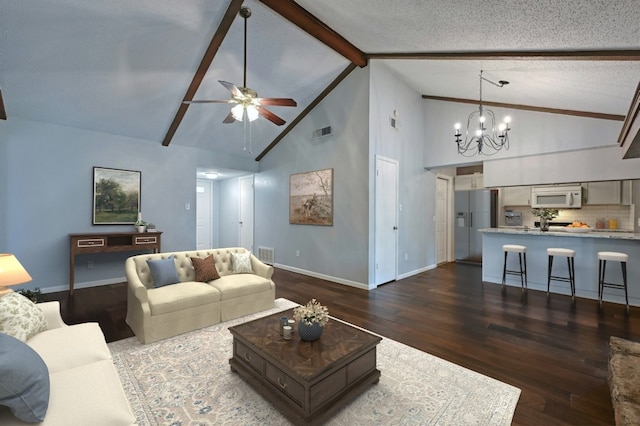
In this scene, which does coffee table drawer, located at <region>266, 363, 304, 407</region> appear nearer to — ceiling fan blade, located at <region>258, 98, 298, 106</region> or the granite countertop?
ceiling fan blade, located at <region>258, 98, 298, 106</region>

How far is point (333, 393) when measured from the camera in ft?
6.25

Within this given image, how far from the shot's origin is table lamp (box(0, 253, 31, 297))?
2.04 metres

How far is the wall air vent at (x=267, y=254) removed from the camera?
690 cm

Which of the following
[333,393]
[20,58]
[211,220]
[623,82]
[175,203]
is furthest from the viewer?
[211,220]

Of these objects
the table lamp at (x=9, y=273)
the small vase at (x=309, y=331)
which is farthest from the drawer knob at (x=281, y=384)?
the table lamp at (x=9, y=273)

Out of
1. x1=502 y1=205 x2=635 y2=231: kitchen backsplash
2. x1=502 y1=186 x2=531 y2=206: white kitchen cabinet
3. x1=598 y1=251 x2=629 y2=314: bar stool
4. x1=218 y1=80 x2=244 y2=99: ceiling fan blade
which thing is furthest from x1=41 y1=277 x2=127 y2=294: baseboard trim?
x1=502 y1=205 x2=635 y2=231: kitchen backsplash

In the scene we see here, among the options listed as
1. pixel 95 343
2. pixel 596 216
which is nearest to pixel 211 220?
pixel 95 343

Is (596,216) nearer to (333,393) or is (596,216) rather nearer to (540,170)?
(540,170)

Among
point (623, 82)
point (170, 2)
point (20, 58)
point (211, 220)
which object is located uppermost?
point (170, 2)

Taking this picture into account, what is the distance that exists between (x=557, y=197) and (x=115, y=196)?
27.7 feet

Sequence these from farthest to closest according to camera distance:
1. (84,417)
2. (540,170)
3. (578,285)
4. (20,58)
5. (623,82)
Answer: (540,170) → (578,285) → (20,58) → (623,82) → (84,417)

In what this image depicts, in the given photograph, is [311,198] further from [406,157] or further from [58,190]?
[58,190]

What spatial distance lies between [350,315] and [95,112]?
5079 millimetres

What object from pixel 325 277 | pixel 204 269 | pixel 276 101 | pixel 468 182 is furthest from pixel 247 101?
pixel 468 182
